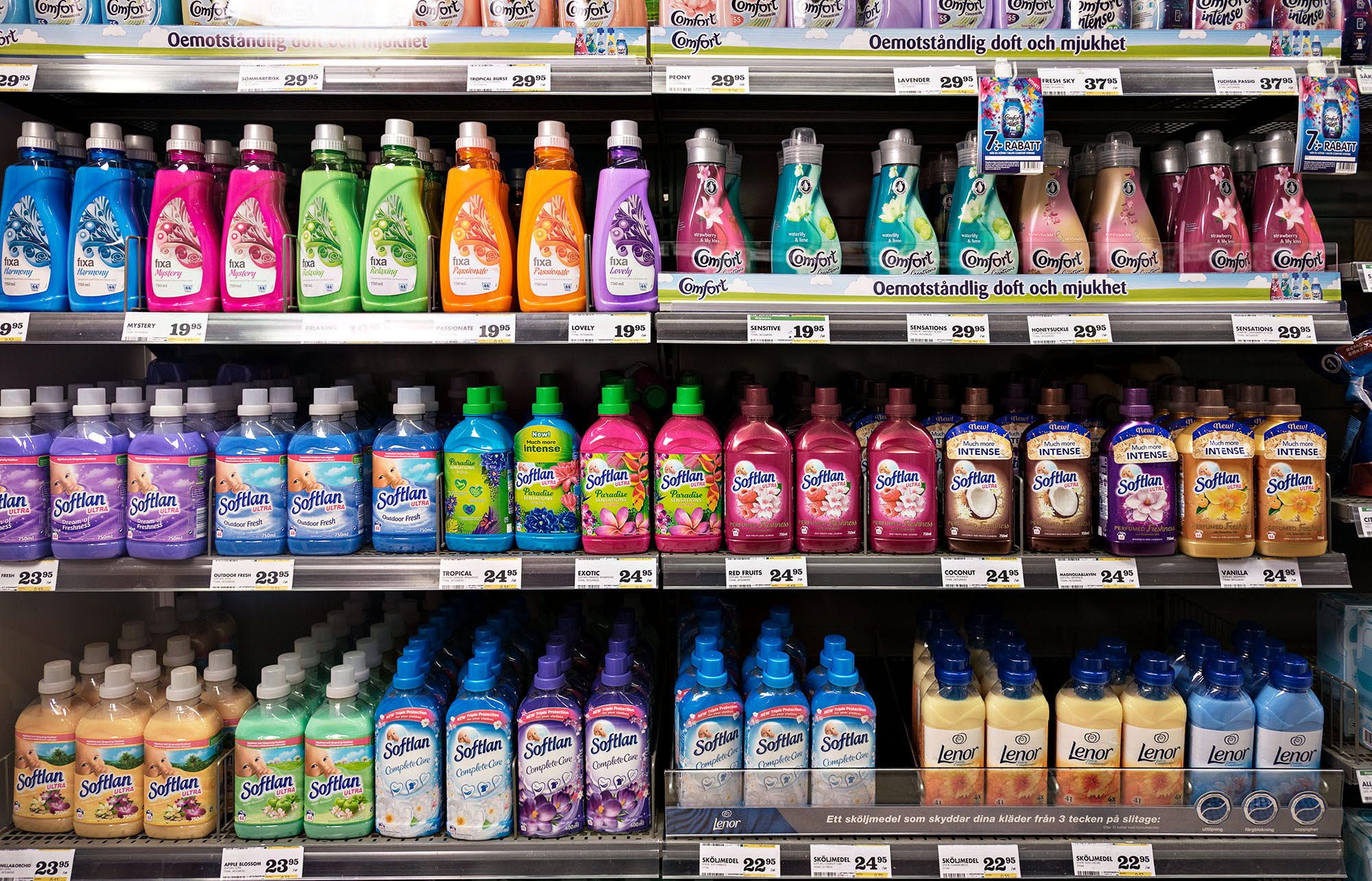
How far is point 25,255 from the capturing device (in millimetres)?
1752

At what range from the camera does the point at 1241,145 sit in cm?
185

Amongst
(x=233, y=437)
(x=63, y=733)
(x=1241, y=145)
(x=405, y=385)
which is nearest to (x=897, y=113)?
(x=1241, y=145)

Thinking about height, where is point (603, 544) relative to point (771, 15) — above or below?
below

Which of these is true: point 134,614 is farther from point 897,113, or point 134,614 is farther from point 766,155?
point 897,113

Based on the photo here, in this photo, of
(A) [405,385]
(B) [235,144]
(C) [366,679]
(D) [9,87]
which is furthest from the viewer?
(B) [235,144]

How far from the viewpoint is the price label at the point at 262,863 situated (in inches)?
66.4

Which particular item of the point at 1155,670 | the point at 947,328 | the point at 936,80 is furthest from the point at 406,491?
the point at 1155,670

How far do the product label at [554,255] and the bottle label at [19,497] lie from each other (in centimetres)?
104

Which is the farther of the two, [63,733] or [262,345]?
[262,345]

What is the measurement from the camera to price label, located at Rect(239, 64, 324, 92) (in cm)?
169

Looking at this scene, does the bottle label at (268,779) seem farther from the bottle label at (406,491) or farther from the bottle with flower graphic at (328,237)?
the bottle with flower graphic at (328,237)

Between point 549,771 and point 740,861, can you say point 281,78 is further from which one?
point 740,861

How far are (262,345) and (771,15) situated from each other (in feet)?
5.11

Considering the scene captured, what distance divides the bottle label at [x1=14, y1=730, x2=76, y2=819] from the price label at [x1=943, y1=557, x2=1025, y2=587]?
164 cm
